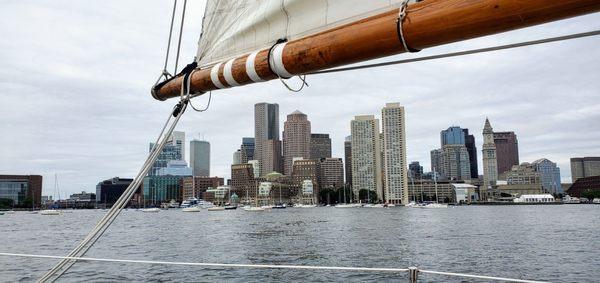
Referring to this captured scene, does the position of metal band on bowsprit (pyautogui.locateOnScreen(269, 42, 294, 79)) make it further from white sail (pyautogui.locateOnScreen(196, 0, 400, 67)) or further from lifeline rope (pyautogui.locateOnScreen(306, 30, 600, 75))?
lifeline rope (pyautogui.locateOnScreen(306, 30, 600, 75))

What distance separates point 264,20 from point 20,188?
22136 cm

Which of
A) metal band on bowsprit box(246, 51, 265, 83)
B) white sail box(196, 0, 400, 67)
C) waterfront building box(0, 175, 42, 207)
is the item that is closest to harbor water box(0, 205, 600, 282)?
white sail box(196, 0, 400, 67)

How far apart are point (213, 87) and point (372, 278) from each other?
1569 cm

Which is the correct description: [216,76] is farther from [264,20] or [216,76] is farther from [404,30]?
[404,30]

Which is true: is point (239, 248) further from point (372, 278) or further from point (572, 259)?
point (572, 259)

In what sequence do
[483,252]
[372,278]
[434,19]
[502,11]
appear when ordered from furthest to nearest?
[483,252]
[372,278]
[434,19]
[502,11]

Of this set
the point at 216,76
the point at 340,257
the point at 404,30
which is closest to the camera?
the point at 404,30

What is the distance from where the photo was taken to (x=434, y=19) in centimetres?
335

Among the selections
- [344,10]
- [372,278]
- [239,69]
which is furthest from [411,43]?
[372,278]

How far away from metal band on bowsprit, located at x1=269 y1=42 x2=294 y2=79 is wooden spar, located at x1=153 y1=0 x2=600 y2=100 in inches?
0.4

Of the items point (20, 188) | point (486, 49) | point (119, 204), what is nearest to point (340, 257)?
point (119, 204)

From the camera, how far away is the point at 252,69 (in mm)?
4961

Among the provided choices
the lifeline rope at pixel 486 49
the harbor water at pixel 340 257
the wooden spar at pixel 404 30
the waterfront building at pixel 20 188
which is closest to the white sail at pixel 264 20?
Result: the wooden spar at pixel 404 30

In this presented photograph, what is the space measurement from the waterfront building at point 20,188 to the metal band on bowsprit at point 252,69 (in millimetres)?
213436
